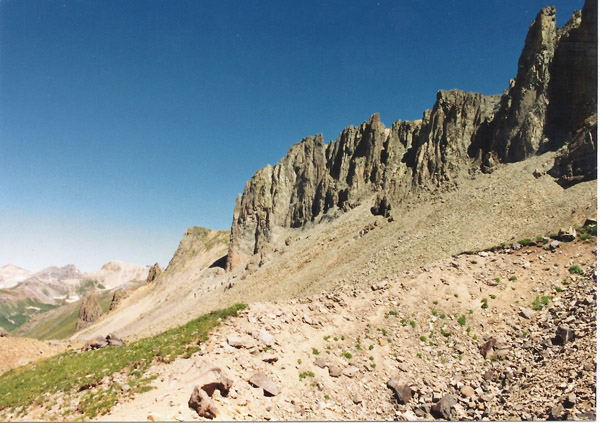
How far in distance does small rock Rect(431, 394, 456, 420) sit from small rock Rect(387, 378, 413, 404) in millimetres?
1200

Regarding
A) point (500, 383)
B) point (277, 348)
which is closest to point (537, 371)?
point (500, 383)

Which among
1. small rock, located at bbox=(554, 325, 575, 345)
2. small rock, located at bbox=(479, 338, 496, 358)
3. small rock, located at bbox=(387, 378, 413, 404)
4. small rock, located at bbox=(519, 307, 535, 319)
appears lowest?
small rock, located at bbox=(387, 378, 413, 404)

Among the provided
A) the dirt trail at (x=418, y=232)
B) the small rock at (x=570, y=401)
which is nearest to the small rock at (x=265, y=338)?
the small rock at (x=570, y=401)

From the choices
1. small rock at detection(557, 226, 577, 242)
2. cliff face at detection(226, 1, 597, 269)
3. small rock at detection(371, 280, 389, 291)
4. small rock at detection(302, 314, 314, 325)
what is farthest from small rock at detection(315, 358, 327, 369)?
cliff face at detection(226, 1, 597, 269)

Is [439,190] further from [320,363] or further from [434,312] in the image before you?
[320,363]

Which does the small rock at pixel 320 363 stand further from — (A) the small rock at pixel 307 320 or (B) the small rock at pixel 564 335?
(B) the small rock at pixel 564 335

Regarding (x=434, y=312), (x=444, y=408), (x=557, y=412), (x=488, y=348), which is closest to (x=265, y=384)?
(x=444, y=408)

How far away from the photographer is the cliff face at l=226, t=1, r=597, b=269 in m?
45.0

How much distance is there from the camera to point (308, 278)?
4547 centimetres

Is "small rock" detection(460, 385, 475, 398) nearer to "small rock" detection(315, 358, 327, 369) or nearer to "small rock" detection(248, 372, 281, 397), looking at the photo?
"small rock" detection(315, 358, 327, 369)

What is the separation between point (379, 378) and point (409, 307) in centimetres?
642

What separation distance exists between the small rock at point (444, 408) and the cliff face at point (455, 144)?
107ft

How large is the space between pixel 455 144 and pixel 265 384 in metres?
52.4

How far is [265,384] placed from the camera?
15250mm
